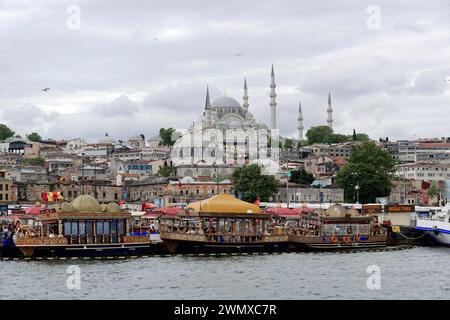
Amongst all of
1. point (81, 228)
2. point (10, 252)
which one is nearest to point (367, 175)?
point (81, 228)

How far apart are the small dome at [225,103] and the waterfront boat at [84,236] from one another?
147m

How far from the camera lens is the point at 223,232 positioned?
4938 centimetres

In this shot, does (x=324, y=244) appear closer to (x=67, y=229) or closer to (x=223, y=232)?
(x=223, y=232)

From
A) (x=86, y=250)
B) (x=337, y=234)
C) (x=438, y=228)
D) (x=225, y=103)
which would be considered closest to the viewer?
(x=86, y=250)

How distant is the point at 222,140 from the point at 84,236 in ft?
421

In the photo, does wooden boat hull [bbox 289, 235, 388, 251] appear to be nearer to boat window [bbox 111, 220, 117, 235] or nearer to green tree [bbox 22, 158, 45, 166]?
boat window [bbox 111, 220, 117, 235]

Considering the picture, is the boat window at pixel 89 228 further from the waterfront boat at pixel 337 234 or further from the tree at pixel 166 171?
the tree at pixel 166 171

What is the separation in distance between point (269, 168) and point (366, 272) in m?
96.7

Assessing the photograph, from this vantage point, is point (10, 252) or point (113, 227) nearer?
point (10, 252)

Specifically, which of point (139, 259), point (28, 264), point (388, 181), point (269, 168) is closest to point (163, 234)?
point (139, 259)

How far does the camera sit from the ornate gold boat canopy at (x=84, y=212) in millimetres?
46312

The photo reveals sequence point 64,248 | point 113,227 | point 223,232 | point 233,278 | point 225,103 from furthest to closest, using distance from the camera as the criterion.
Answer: point 225,103 → point 223,232 → point 113,227 → point 64,248 → point 233,278

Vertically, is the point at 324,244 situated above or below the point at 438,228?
below

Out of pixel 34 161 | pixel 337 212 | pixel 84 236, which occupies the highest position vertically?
pixel 34 161
